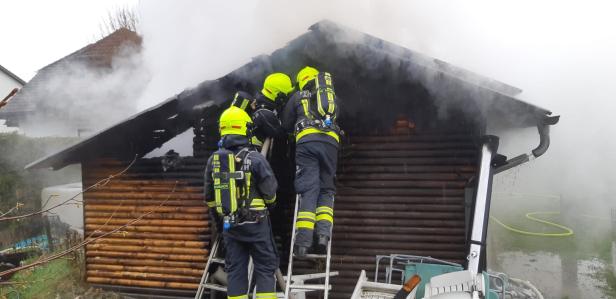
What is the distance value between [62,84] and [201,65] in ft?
19.0

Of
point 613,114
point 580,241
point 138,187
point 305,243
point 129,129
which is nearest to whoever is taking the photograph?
point 305,243

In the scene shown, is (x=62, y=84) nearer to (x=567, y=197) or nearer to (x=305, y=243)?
(x=305, y=243)

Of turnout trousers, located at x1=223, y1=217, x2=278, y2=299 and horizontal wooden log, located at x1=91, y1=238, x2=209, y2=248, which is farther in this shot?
horizontal wooden log, located at x1=91, y1=238, x2=209, y2=248

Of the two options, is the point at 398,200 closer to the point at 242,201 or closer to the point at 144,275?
the point at 242,201

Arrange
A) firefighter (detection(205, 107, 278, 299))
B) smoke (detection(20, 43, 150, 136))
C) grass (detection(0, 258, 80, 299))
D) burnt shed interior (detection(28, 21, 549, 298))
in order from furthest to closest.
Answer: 1. smoke (detection(20, 43, 150, 136))
2. grass (detection(0, 258, 80, 299))
3. burnt shed interior (detection(28, 21, 549, 298))
4. firefighter (detection(205, 107, 278, 299))

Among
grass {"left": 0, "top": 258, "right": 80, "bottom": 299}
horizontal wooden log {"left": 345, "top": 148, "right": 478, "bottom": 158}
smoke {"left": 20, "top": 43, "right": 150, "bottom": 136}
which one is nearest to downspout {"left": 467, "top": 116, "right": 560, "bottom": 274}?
horizontal wooden log {"left": 345, "top": 148, "right": 478, "bottom": 158}

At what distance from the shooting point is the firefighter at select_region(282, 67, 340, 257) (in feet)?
14.2

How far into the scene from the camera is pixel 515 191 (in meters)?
14.1

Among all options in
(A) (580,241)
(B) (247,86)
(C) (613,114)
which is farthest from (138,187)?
(A) (580,241)

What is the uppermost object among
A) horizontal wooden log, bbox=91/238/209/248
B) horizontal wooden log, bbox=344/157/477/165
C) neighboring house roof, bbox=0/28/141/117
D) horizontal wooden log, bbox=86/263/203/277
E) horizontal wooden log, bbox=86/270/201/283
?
neighboring house roof, bbox=0/28/141/117

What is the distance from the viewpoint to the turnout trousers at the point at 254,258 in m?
4.37

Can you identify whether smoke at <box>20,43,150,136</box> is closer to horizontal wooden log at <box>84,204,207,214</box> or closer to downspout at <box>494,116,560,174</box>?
horizontal wooden log at <box>84,204,207,214</box>

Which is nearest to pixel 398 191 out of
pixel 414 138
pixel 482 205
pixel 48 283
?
pixel 414 138

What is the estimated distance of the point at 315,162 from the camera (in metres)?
4.49
